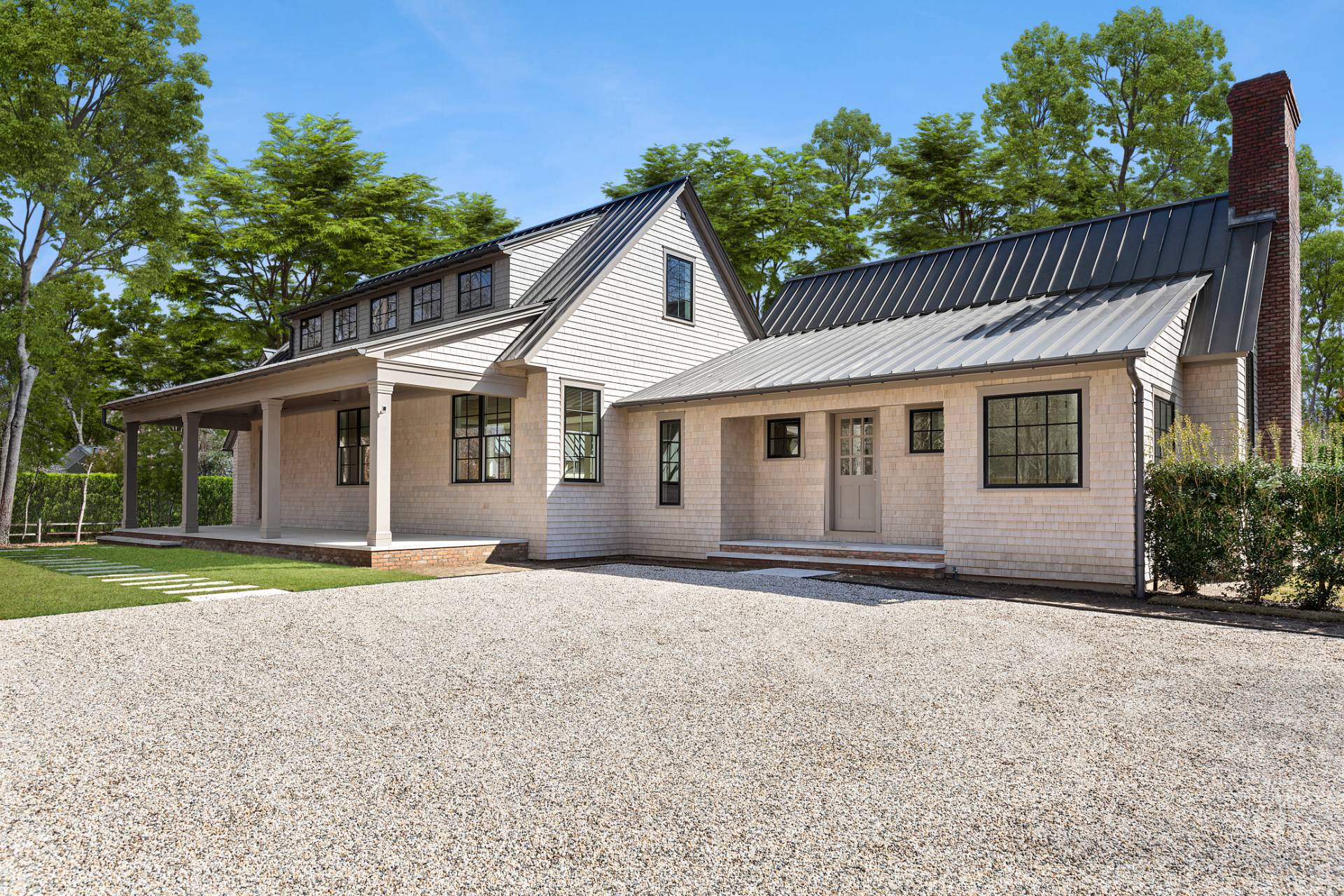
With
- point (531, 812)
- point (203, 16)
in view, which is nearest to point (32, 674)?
point (531, 812)

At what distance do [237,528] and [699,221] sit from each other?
11955mm

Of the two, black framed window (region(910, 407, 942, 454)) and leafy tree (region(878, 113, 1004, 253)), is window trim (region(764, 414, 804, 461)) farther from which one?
leafy tree (region(878, 113, 1004, 253))

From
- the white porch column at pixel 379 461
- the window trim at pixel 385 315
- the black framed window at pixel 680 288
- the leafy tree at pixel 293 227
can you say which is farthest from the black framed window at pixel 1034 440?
the leafy tree at pixel 293 227

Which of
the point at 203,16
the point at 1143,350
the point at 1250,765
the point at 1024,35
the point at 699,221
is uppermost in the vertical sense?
the point at 1024,35

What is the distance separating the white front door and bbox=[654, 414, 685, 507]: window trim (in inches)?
102

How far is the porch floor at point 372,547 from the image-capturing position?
40.9 feet

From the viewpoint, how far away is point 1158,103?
1063 inches

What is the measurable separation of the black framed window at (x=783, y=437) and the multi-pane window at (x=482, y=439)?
4.45 metres

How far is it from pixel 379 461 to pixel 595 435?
375cm

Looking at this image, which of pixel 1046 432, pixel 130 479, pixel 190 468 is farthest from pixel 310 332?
pixel 1046 432

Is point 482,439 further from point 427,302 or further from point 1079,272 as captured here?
point 1079,272

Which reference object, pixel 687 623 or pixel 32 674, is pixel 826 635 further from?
pixel 32 674

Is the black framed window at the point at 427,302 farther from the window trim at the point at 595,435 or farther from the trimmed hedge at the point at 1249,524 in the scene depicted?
the trimmed hedge at the point at 1249,524

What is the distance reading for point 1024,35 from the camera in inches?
1144
